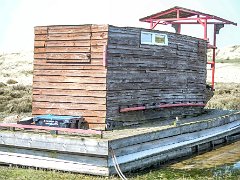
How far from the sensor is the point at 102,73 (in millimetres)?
15109

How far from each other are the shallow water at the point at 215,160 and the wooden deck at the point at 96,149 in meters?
0.60

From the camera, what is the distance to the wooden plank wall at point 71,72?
1516 cm

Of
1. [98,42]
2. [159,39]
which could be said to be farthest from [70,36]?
[159,39]

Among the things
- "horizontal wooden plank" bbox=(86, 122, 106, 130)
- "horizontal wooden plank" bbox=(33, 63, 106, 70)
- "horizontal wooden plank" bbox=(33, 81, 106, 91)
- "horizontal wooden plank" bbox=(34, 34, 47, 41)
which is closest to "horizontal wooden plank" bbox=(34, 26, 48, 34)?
"horizontal wooden plank" bbox=(34, 34, 47, 41)

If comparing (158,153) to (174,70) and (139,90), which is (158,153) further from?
(174,70)

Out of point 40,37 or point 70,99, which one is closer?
point 70,99

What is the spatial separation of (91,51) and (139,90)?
8.82 ft

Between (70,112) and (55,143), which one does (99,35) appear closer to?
(70,112)

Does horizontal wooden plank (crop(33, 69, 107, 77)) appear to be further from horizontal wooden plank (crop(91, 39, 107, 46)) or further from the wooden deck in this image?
the wooden deck

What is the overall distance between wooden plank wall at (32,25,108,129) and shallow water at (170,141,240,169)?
3.28 metres

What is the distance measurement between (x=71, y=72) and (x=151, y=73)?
11.4 ft

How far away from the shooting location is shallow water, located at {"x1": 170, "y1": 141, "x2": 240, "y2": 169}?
1476 cm

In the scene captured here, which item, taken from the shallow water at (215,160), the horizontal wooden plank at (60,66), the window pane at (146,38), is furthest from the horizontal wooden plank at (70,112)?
the window pane at (146,38)

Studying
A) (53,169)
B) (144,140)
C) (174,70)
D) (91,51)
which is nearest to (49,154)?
(53,169)
